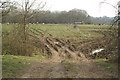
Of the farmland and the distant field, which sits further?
the distant field

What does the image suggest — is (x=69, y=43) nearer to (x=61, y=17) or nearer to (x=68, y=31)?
(x=61, y=17)

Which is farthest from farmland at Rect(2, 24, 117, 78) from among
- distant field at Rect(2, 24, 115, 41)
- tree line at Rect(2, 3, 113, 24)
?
tree line at Rect(2, 3, 113, 24)

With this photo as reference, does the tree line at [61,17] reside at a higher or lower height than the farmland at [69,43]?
higher

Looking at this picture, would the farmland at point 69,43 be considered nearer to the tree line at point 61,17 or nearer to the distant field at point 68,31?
the distant field at point 68,31

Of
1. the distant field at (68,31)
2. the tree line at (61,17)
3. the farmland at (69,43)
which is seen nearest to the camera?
the farmland at (69,43)

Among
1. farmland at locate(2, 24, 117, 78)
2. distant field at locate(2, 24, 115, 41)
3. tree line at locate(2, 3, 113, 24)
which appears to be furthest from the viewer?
distant field at locate(2, 24, 115, 41)

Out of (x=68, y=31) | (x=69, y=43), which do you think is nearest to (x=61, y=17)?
(x=69, y=43)

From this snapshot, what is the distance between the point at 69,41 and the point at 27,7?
37.0 feet

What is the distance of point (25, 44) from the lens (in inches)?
635

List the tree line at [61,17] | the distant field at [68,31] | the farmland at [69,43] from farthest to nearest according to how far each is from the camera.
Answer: the distant field at [68,31] < the tree line at [61,17] < the farmland at [69,43]

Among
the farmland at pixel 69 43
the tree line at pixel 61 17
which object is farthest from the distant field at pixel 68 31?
the tree line at pixel 61 17

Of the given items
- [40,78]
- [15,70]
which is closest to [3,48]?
[15,70]

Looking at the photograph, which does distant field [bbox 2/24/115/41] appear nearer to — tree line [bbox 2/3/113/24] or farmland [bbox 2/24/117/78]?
farmland [bbox 2/24/117/78]

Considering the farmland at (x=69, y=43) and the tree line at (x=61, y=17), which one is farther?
the tree line at (x=61, y=17)
